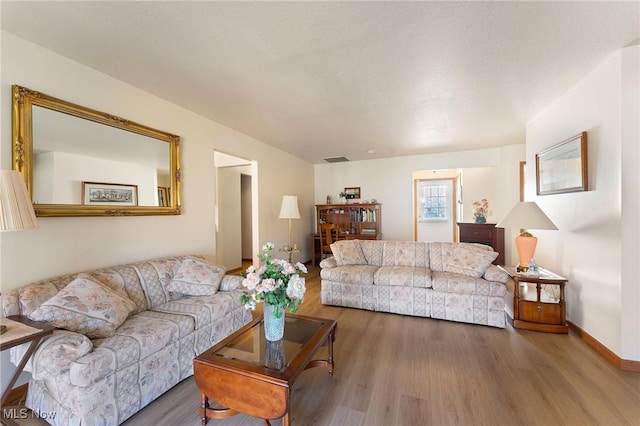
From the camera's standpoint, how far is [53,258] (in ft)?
6.32

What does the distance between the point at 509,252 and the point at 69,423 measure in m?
6.32

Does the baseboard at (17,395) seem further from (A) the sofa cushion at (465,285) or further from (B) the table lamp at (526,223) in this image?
(B) the table lamp at (526,223)

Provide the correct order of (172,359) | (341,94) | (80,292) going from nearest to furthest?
(80,292), (172,359), (341,94)

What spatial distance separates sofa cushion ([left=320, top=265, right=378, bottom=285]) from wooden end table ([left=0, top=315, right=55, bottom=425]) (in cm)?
258

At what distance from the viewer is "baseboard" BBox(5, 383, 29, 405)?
1.67m

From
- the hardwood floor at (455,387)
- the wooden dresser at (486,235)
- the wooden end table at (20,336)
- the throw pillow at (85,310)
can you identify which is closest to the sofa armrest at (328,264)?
the hardwood floor at (455,387)

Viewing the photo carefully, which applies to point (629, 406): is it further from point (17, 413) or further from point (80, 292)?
point (17, 413)

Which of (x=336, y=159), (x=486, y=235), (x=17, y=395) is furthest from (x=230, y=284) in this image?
(x=486, y=235)

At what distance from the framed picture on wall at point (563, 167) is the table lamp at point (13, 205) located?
4211mm

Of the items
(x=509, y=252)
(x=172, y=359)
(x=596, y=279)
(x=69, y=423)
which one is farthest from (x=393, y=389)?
(x=509, y=252)

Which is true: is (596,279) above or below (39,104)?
below

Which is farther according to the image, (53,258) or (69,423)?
(53,258)

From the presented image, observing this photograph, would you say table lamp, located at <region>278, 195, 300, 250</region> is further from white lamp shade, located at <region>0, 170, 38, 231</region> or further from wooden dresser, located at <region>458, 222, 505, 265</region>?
wooden dresser, located at <region>458, 222, 505, 265</region>

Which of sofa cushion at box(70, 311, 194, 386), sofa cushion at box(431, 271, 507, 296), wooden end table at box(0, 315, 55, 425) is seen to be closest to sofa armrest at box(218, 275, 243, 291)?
sofa cushion at box(70, 311, 194, 386)
